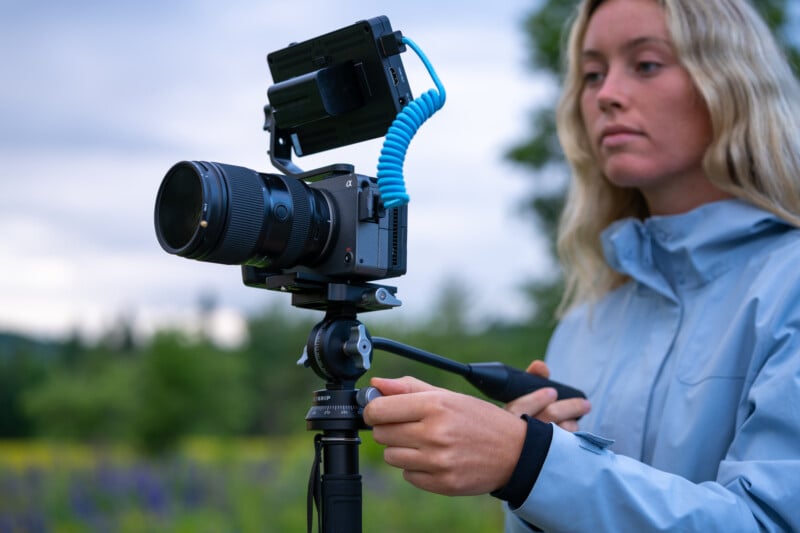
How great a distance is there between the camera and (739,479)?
1.41 meters

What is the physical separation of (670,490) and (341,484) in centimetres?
57

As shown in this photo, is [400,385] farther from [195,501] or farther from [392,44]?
[195,501]

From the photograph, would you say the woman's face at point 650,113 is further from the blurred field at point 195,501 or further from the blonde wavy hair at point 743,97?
the blurred field at point 195,501

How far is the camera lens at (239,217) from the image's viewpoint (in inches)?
54.7

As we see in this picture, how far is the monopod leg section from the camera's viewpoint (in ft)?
4.89

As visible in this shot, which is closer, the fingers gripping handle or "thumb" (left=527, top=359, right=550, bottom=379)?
the fingers gripping handle

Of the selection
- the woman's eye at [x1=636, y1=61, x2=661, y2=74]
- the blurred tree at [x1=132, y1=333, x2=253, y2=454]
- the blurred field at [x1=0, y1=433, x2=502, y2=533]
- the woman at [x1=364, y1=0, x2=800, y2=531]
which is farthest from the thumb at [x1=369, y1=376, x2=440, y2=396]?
the blurred tree at [x1=132, y1=333, x2=253, y2=454]

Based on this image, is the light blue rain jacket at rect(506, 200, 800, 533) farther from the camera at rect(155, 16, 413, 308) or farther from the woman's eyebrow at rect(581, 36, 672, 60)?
the camera at rect(155, 16, 413, 308)

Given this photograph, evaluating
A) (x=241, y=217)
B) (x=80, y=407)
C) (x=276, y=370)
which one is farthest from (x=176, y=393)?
(x=241, y=217)

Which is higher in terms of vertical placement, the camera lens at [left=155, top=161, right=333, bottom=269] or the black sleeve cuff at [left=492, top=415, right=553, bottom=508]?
the camera lens at [left=155, top=161, right=333, bottom=269]

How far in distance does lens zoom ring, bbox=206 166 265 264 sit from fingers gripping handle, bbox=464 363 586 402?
1.93 ft

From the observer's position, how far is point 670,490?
138 centimetres

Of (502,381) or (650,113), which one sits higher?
(650,113)

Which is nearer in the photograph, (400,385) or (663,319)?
(400,385)
